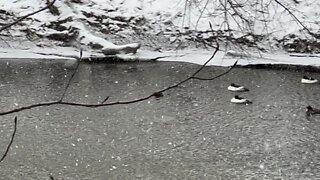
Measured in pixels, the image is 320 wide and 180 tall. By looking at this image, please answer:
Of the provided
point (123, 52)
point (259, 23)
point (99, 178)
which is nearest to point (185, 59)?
point (123, 52)

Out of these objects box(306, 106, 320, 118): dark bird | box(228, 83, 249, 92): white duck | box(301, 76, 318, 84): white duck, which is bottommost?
box(228, 83, 249, 92): white duck

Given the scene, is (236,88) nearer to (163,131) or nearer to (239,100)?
(239,100)

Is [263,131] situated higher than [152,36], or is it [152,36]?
[263,131]

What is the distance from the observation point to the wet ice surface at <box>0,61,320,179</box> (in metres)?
5.60

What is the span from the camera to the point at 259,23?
12.9 metres

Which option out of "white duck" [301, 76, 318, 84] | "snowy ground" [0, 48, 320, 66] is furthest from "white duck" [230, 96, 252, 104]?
"snowy ground" [0, 48, 320, 66]

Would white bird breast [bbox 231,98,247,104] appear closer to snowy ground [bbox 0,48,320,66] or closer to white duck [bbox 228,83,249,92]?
white duck [bbox 228,83,249,92]

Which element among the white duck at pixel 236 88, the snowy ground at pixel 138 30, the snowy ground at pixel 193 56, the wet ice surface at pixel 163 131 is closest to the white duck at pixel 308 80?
the wet ice surface at pixel 163 131

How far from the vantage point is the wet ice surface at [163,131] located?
5.60m

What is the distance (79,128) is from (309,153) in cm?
275

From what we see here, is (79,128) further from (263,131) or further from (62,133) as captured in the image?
(263,131)

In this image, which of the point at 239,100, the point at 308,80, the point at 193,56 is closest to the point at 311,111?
the point at 239,100

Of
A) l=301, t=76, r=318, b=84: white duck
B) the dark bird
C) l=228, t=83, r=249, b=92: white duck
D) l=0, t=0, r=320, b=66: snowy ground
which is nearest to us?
the dark bird

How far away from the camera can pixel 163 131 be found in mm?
6785
